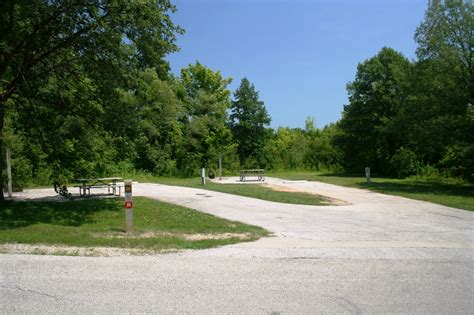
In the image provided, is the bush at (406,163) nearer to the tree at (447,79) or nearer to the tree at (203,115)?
the tree at (447,79)

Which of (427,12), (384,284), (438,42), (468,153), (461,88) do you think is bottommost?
(384,284)

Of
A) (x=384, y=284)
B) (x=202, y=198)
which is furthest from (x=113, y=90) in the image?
(x=384, y=284)

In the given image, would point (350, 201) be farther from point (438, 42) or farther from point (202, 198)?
point (438, 42)

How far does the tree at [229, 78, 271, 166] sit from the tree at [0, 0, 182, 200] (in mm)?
45589

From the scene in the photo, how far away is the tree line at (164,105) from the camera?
1358cm

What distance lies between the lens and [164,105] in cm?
4644

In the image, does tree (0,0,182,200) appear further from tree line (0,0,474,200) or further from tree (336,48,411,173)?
tree (336,48,411,173)

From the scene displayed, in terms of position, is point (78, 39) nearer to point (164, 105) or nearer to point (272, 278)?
point (272, 278)

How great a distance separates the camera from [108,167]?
3841 centimetres

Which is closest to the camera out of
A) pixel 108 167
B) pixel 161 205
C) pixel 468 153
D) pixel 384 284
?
pixel 384 284

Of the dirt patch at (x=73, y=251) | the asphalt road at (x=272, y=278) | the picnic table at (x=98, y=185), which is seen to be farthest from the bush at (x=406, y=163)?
the dirt patch at (x=73, y=251)

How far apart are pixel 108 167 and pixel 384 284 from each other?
34.9 m

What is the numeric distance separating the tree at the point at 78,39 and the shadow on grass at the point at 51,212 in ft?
12.2

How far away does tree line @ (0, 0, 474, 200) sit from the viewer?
13.6 m
